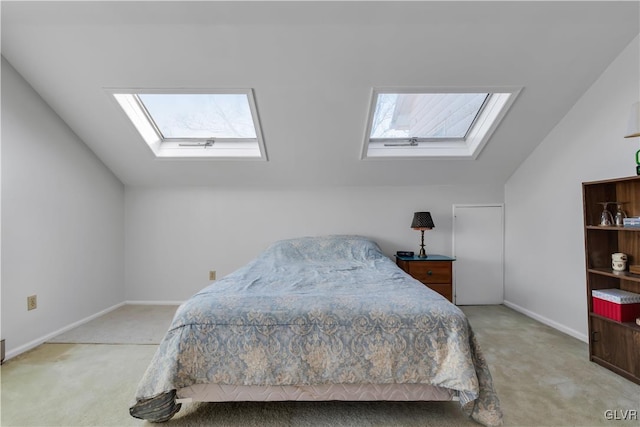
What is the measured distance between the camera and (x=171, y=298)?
3.62 m

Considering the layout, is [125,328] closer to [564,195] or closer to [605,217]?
[605,217]

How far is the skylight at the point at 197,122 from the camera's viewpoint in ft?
9.09

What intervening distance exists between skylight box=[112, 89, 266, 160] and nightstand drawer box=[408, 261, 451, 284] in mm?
2056

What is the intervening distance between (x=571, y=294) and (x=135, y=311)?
14.4 ft

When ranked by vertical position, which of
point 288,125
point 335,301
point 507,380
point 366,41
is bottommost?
point 507,380

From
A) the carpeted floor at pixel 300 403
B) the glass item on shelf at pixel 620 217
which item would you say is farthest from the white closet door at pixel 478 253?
the glass item on shelf at pixel 620 217

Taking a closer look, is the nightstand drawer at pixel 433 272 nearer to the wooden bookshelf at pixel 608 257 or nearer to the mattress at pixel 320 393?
the wooden bookshelf at pixel 608 257

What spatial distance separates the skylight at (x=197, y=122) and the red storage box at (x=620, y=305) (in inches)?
120

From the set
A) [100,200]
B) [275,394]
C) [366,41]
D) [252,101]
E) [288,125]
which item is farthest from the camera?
[100,200]

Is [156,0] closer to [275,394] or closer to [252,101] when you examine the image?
[252,101]

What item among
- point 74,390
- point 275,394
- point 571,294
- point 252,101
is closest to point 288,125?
point 252,101

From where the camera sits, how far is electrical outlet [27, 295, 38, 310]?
239 centimetres

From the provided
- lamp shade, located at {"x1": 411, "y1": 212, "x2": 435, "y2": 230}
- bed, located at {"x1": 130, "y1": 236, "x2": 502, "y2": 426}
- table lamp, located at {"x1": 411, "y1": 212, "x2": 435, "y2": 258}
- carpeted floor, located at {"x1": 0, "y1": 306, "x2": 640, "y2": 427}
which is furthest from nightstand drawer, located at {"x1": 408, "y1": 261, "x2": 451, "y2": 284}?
bed, located at {"x1": 130, "y1": 236, "x2": 502, "y2": 426}

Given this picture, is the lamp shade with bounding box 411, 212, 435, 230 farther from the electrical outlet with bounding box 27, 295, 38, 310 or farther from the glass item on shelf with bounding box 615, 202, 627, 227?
the electrical outlet with bounding box 27, 295, 38, 310
